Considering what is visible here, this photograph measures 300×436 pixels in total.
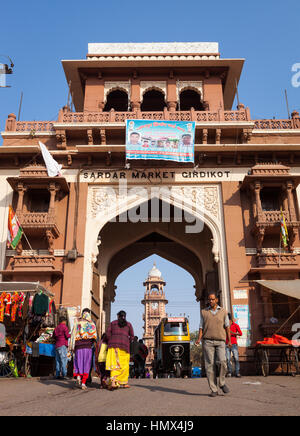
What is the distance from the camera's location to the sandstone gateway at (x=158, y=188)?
12109mm

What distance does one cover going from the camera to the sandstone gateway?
12109 millimetres

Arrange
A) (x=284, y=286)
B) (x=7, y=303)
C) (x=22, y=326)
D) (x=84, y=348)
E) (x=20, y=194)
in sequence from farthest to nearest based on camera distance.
Result: (x=20, y=194)
(x=284, y=286)
(x=7, y=303)
(x=22, y=326)
(x=84, y=348)

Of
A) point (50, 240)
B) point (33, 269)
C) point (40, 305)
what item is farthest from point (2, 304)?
point (50, 240)

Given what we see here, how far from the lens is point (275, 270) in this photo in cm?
1180

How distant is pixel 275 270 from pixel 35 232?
730 cm

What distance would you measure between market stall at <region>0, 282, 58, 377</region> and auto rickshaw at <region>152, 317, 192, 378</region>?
12.2 feet

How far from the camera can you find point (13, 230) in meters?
11.7

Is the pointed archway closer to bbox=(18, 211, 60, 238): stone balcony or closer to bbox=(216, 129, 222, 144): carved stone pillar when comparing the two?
bbox=(18, 211, 60, 238): stone balcony

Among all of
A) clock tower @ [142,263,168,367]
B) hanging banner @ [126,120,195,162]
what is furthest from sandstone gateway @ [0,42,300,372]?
clock tower @ [142,263,168,367]

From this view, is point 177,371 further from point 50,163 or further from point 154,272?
point 154,272

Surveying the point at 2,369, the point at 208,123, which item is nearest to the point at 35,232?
the point at 2,369

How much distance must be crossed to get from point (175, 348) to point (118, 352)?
6.13 meters

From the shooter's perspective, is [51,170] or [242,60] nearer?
[51,170]
